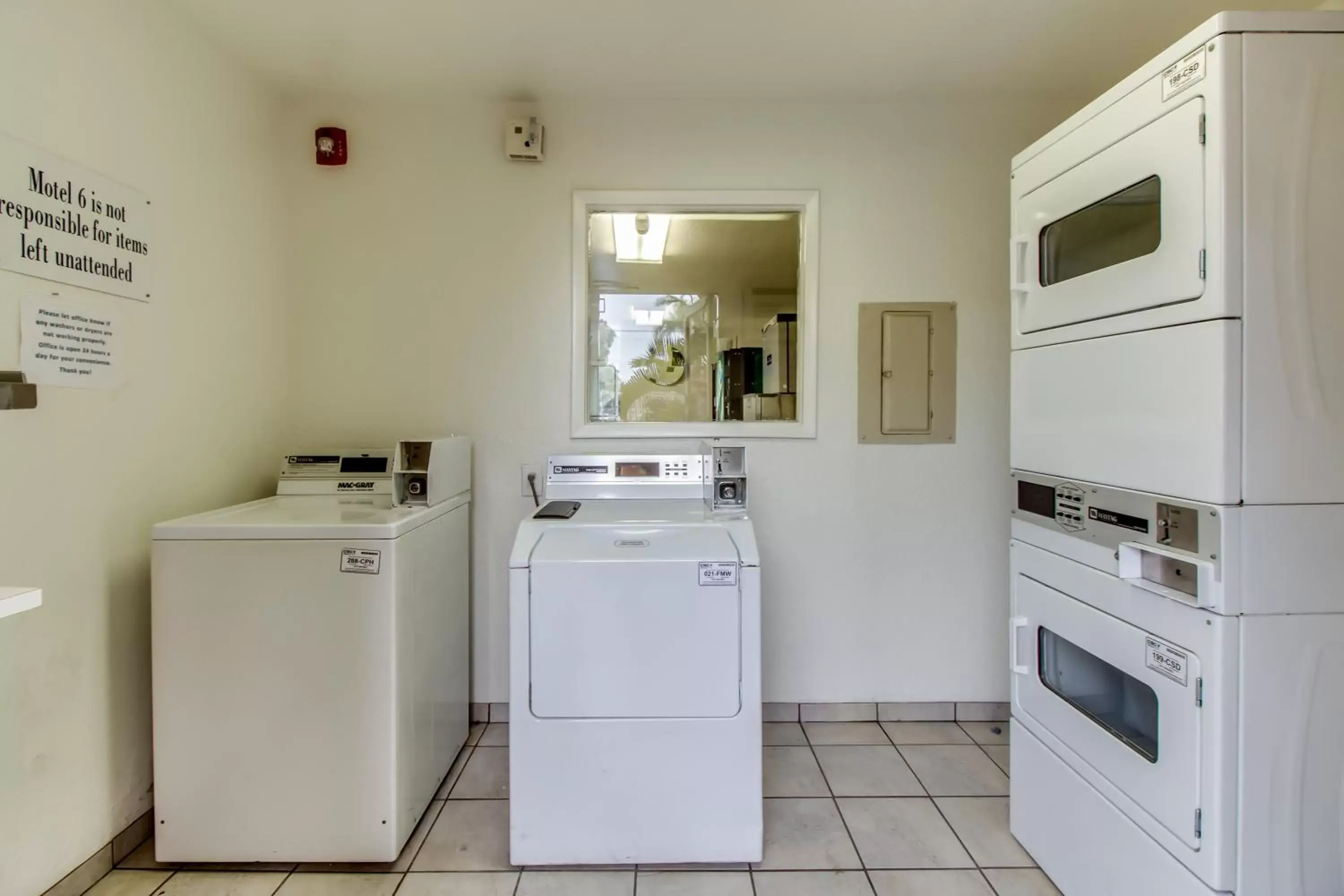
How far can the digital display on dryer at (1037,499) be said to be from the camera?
156 cm

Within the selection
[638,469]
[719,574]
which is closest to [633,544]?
[719,574]

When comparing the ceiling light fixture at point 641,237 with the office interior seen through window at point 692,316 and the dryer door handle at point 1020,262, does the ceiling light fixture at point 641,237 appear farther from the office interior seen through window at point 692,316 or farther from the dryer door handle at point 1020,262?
the dryer door handle at point 1020,262

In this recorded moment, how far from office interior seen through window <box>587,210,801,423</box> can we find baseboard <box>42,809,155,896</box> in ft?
6.12

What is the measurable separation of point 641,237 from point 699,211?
11.0 inches

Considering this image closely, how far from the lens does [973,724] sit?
2.50 meters

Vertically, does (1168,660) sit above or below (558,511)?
below

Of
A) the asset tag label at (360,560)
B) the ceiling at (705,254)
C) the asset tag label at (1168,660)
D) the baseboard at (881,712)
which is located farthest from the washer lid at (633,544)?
the ceiling at (705,254)

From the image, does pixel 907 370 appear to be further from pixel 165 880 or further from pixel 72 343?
pixel 165 880

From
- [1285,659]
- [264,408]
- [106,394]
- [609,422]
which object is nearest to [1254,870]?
[1285,659]

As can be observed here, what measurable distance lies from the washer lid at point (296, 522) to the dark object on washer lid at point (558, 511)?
14.0 inches

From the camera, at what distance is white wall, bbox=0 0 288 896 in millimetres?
1442

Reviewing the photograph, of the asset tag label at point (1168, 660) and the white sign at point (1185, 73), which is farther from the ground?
the white sign at point (1185, 73)

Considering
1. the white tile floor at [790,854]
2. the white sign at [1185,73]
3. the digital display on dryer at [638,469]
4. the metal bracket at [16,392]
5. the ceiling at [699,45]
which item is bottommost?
the white tile floor at [790,854]

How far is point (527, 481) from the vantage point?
2.47 m
